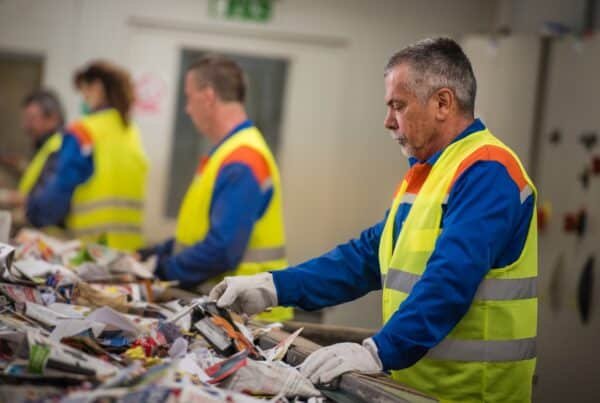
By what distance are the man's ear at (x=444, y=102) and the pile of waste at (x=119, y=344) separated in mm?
627

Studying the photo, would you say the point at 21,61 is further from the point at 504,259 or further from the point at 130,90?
the point at 504,259

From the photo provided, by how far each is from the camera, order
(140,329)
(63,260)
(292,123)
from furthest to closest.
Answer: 1. (292,123)
2. (63,260)
3. (140,329)

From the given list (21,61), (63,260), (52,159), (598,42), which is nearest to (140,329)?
(63,260)

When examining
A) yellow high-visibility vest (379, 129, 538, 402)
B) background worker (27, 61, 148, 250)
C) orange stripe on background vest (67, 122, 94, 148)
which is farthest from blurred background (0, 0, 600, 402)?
yellow high-visibility vest (379, 129, 538, 402)

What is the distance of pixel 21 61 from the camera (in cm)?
720

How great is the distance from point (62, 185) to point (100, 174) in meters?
0.21

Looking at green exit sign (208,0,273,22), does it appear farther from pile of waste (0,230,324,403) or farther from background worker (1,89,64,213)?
pile of waste (0,230,324,403)

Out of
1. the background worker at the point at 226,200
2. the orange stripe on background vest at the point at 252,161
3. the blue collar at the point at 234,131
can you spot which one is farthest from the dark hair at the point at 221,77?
the orange stripe on background vest at the point at 252,161

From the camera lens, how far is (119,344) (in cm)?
206

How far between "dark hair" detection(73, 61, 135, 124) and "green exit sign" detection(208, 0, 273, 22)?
220cm

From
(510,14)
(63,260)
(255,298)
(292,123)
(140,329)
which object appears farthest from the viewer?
(292,123)

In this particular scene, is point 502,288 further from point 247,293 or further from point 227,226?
point 227,226

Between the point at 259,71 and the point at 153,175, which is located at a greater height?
the point at 259,71

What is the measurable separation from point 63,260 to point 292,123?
386 centimetres
